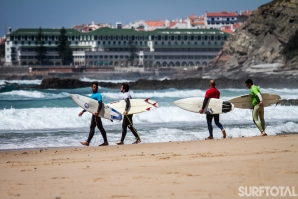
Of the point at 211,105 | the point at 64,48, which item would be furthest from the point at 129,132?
the point at 64,48

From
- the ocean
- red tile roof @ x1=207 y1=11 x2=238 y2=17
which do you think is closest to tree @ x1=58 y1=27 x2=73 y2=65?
red tile roof @ x1=207 y1=11 x2=238 y2=17

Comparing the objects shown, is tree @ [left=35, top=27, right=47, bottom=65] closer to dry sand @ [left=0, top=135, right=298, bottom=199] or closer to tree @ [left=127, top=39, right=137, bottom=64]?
tree @ [left=127, top=39, right=137, bottom=64]

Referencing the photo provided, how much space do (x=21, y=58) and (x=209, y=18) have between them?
6122 cm

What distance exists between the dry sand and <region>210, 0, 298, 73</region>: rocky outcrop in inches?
2392

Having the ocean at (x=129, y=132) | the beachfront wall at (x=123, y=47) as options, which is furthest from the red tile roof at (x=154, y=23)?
the ocean at (x=129, y=132)

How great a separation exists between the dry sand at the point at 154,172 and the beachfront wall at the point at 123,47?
129m

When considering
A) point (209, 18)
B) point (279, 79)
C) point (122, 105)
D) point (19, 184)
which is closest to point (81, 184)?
point (19, 184)

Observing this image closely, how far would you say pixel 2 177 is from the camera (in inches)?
352

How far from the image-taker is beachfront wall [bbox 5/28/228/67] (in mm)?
141250

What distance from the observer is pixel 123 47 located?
144 m

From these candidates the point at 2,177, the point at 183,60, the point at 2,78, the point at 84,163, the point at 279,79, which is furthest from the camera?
the point at 183,60

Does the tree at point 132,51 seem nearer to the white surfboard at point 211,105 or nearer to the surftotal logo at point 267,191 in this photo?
the white surfboard at point 211,105

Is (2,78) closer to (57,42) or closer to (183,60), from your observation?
(57,42)

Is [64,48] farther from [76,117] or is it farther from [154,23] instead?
[76,117]
